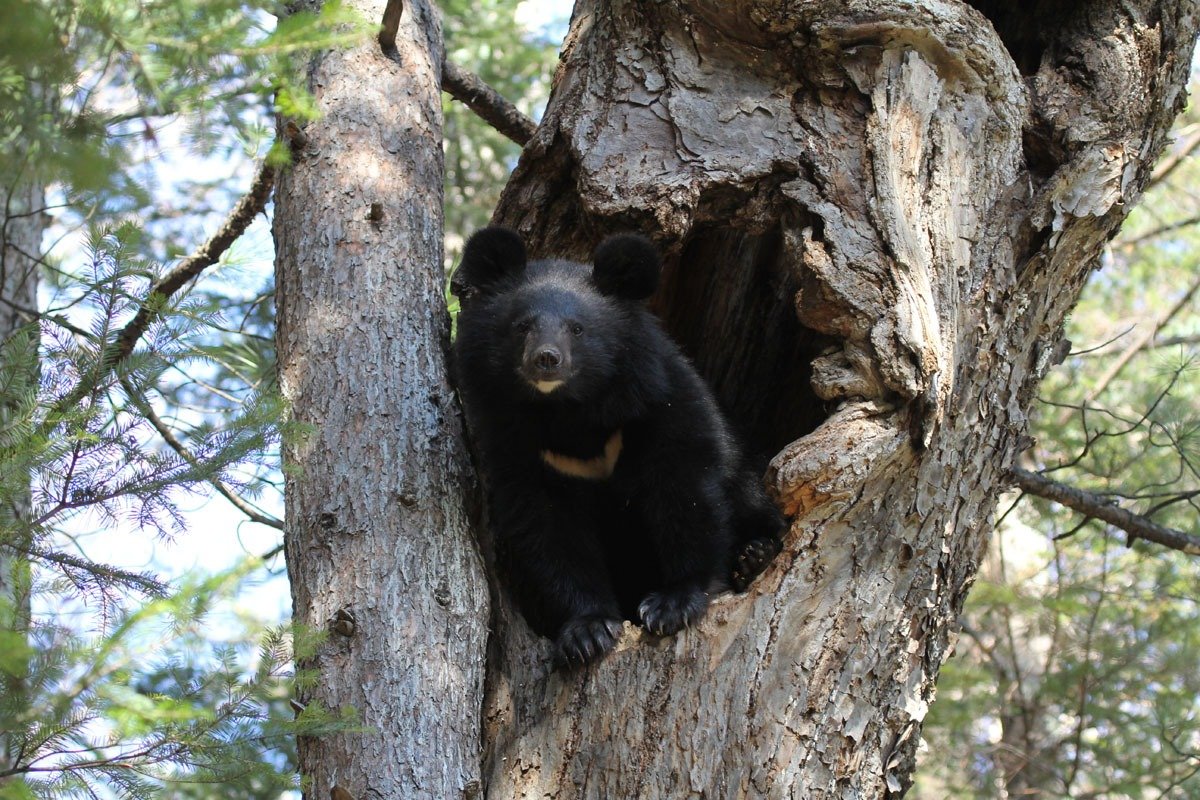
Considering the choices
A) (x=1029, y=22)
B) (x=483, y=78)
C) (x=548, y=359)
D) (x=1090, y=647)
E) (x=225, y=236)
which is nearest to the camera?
(x=548, y=359)

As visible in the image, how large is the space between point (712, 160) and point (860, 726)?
2.56 metres

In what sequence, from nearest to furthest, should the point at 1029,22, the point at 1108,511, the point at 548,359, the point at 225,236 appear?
the point at 548,359 → the point at 1029,22 → the point at 225,236 → the point at 1108,511

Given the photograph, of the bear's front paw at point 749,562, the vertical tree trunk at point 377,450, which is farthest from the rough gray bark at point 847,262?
the bear's front paw at point 749,562

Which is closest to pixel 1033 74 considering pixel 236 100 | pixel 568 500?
pixel 568 500

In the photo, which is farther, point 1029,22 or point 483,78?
point 483,78

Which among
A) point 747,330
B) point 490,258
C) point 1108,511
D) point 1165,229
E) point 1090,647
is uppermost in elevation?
point 1165,229

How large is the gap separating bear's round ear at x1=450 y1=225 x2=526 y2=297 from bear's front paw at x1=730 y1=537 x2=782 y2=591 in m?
1.74

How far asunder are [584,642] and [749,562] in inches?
47.5

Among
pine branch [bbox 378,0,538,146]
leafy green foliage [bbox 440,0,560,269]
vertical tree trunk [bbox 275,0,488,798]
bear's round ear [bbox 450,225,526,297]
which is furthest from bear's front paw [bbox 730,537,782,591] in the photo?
leafy green foliage [bbox 440,0,560,269]

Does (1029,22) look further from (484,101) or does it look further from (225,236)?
(225,236)

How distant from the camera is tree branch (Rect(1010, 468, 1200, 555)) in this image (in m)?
6.87

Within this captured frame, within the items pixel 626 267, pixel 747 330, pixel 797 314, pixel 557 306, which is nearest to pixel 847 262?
pixel 797 314

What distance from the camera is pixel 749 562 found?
5.57 m

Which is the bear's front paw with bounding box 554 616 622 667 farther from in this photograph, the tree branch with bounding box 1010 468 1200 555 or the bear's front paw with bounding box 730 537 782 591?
the tree branch with bounding box 1010 468 1200 555
